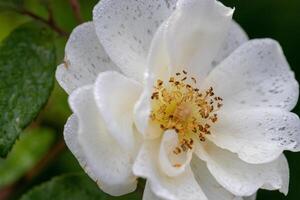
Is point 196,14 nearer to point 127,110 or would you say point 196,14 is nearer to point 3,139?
point 127,110

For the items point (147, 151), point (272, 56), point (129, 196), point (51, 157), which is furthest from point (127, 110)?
point (129, 196)

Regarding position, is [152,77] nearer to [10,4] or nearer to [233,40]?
[233,40]

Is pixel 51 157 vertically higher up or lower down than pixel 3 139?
lower down

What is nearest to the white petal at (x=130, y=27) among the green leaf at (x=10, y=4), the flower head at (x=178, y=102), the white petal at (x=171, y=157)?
the flower head at (x=178, y=102)

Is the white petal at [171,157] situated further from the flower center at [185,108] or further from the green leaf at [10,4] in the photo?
the green leaf at [10,4]

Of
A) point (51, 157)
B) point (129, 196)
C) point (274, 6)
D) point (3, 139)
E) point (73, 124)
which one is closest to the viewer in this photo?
point (73, 124)
